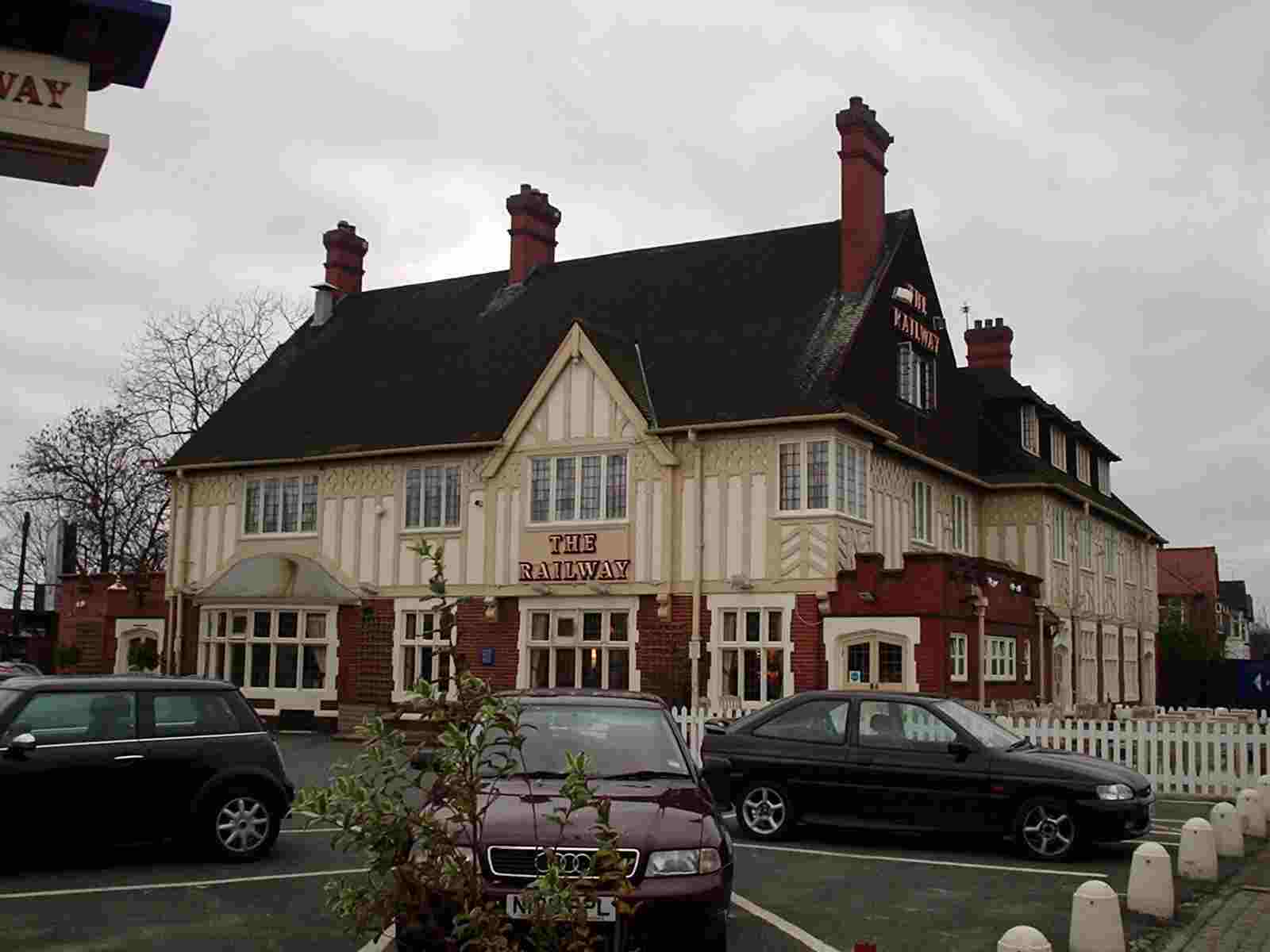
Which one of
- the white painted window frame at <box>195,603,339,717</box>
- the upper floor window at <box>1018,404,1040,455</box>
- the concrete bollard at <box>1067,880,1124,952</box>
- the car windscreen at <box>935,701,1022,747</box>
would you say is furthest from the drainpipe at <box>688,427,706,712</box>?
the concrete bollard at <box>1067,880,1124,952</box>

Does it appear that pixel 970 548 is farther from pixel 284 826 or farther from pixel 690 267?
pixel 284 826

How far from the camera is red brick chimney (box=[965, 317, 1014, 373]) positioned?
38500 mm

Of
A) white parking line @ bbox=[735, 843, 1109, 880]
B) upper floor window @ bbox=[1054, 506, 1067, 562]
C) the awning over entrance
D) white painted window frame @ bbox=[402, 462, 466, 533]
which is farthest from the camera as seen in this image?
upper floor window @ bbox=[1054, 506, 1067, 562]

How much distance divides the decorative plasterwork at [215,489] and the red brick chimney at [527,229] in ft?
26.5

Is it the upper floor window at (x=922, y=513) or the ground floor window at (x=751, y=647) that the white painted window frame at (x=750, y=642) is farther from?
the upper floor window at (x=922, y=513)

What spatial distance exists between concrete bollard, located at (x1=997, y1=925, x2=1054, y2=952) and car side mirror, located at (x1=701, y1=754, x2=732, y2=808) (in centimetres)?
244

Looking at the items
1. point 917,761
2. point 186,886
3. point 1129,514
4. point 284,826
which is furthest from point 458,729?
point 1129,514

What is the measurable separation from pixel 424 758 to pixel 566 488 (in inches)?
844

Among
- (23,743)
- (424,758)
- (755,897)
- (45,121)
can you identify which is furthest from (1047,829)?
(45,121)

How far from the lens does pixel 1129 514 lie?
39.9 m

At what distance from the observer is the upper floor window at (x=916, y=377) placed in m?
28.7

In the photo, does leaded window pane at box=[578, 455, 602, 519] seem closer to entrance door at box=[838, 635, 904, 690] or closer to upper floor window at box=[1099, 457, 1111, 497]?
entrance door at box=[838, 635, 904, 690]

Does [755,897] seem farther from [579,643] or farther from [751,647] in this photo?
[579,643]

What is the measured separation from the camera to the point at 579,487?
88.9 ft
